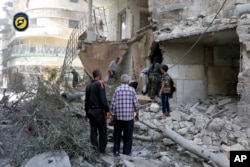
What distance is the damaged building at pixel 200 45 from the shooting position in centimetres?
881

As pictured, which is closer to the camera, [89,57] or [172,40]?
[172,40]

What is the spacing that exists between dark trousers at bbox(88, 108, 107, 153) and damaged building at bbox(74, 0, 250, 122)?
3977 millimetres

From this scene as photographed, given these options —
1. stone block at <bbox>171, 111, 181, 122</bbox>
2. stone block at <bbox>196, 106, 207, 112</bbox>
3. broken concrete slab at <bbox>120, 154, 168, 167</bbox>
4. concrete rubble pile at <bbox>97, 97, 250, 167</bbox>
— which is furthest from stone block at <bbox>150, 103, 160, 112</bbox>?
broken concrete slab at <bbox>120, 154, 168, 167</bbox>

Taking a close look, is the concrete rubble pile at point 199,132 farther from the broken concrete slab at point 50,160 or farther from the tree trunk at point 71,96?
the tree trunk at point 71,96

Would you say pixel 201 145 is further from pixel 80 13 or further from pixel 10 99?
pixel 80 13

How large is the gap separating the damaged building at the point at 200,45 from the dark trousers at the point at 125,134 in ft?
11.8

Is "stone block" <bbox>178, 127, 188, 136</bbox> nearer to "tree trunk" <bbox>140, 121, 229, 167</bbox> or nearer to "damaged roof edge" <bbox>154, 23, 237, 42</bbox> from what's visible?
"tree trunk" <bbox>140, 121, 229, 167</bbox>

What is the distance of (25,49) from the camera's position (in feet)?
109

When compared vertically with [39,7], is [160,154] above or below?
below

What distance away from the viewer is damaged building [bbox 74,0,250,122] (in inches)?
347

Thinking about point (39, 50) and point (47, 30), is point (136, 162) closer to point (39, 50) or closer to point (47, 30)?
point (39, 50)

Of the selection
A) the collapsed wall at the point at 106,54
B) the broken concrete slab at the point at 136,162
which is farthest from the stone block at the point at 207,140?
the collapsed wall at the point at 106,54

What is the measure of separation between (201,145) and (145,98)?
4398 millimetres

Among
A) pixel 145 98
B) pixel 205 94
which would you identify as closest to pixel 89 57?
pixel 145 98
